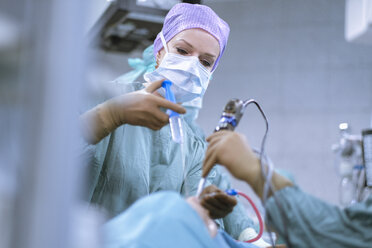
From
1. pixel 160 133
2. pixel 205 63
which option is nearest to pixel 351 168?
pixel 205 63

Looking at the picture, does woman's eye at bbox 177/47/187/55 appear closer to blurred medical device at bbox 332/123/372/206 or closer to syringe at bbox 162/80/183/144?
syringe at bbox 162/80/183/144

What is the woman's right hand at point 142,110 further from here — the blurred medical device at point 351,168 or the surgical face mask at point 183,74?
the blurred medical device at point 351,168

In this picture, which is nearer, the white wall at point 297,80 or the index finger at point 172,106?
the index finger at point 172,106

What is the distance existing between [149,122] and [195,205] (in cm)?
36

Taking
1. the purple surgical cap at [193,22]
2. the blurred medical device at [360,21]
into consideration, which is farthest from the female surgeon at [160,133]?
the blurred medical device at [360,21]

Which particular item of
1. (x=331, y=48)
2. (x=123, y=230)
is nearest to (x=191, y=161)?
(x=123, y=230)

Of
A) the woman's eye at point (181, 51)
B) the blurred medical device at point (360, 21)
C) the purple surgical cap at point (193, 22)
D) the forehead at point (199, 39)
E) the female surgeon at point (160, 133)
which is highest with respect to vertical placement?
the blurred medical device at point (360, 21)

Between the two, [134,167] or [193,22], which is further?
[193,22]

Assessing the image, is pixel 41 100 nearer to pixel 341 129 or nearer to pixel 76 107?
pixel 76 107

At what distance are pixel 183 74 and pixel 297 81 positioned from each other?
2.46 m

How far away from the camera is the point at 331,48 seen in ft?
12.4

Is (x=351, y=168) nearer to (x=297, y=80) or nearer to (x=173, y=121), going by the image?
(x=297, y=80)

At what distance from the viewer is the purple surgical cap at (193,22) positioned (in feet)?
5.25

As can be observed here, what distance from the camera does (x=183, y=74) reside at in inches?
60.9
